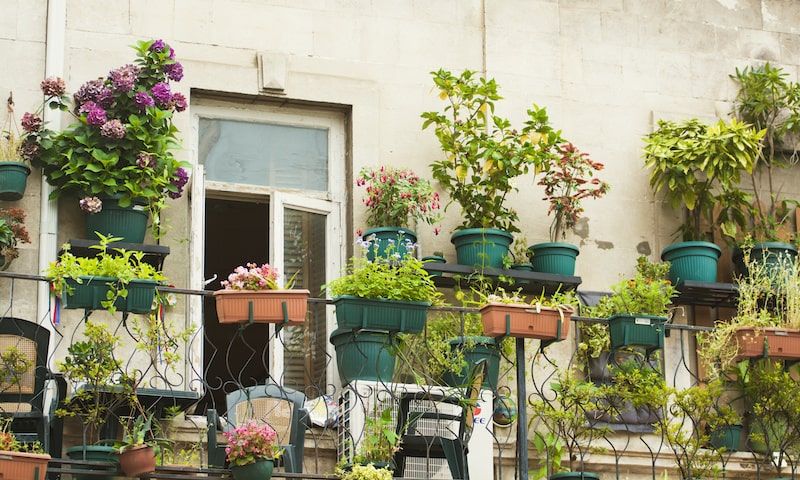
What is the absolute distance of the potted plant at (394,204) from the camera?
9.73 meters

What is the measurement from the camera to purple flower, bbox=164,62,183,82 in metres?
9.62

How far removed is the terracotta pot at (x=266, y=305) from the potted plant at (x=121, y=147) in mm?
1093

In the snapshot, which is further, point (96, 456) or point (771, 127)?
point (771, 127)

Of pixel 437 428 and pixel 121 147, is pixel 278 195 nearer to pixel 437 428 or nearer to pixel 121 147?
pixel 121 147

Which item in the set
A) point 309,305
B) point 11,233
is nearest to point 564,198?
point 309,305

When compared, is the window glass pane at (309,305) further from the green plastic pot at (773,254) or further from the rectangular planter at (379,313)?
the green plastic pot at (773,254)

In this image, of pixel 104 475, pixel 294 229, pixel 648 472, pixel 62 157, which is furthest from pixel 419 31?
pixel 104 475

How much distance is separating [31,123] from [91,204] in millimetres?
643

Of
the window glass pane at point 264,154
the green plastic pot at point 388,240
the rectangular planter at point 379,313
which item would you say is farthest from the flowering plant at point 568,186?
the rectangular planter at point 379,313

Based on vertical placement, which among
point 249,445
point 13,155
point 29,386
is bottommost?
point 249,445

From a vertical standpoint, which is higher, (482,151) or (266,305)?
(482,151)

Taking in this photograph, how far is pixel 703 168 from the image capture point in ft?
34.0

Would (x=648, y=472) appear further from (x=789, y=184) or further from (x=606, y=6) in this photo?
(x=606, y=6)

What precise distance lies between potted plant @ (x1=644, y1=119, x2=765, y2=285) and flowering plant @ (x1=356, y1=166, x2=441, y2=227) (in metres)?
1.64
